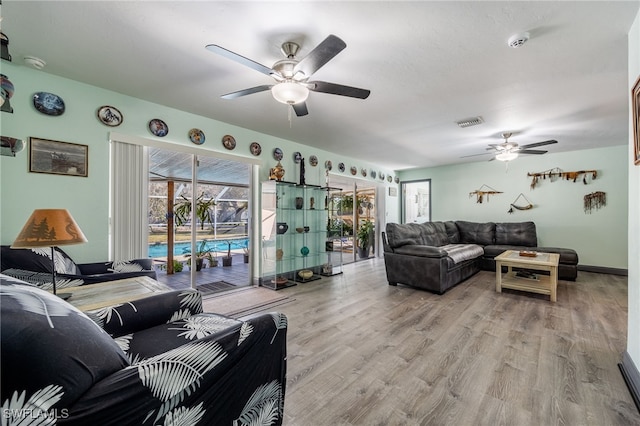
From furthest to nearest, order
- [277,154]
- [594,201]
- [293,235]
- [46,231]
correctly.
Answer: [594,201]
[293,235]
[277,154]
[46,231]

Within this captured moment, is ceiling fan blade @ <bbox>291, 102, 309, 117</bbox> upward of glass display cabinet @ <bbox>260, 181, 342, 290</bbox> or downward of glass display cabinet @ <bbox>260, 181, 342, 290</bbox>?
upward

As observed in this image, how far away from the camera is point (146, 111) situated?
10.6ft

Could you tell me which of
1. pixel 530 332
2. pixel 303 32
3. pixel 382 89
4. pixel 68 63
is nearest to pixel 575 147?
pixel 530 332

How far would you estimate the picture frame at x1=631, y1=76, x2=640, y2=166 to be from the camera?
5.71 ft

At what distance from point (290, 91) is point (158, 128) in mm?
2190

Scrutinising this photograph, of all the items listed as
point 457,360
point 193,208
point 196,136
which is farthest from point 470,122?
point 193,208

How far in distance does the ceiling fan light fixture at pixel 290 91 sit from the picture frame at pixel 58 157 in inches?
90.5

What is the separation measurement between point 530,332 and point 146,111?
4.97m

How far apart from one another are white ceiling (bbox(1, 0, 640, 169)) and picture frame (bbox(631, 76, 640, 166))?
20.5 inches

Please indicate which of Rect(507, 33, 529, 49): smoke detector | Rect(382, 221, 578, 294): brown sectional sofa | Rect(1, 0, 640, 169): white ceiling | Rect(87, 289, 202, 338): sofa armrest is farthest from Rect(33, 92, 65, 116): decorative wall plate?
Rect(382, 221, 578, 294): brown sectional sofa

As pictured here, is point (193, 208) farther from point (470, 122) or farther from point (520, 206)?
point (520, 206)

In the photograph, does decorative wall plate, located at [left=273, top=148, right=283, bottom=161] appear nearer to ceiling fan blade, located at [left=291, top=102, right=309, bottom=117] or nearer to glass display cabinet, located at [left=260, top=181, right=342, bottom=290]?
glass display cabinet, located at [left=260, top=181, right=342, bottom=290]

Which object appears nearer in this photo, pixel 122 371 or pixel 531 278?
pixel 122 371

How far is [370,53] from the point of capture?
7.36 feet
